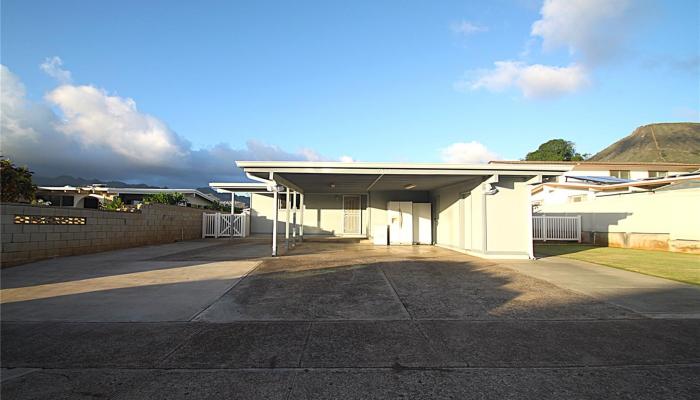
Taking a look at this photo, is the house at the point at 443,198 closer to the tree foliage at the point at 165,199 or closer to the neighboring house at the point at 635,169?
the tree foliage at the point at 165,199

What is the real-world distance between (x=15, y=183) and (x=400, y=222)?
16222 mm

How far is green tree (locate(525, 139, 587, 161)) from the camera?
5588 centimetres

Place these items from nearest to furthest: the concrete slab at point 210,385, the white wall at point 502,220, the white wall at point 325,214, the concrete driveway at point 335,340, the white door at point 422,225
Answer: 1. the concrete slab at point 210,385
2. the concrete driveway at point 335,340
3. the white wall at point 502,220
4. the white door at point 422,225
5. the white wall at point 325,214

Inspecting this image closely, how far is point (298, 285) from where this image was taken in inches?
257

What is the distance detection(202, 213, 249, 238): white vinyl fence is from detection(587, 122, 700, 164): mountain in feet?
329

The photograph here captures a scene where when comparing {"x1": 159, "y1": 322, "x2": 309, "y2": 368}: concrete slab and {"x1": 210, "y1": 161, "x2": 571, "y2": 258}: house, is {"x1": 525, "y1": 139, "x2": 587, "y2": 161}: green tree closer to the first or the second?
{"x1": 210, "y1": 161, "x2": 571, "y2": 258}: house

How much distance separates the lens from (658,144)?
331ft

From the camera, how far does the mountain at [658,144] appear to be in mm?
92375

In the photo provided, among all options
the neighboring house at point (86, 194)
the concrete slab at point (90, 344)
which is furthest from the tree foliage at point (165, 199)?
the concrete slab at point (90, 344)

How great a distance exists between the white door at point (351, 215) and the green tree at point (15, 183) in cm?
1424

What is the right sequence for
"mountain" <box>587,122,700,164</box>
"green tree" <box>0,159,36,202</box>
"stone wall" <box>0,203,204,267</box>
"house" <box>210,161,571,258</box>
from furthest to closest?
"mountain" <box>587,122,700,164</box>
"green tree" <box>0,159,36,202</box>
"house" <box>210,161,571,258</box>
"stone wall" <box>0,203,204,267</box>

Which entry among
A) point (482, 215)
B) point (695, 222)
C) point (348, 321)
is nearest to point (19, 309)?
point (348, 321)

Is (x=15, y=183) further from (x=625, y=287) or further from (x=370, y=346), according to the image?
(x=625, y=287)

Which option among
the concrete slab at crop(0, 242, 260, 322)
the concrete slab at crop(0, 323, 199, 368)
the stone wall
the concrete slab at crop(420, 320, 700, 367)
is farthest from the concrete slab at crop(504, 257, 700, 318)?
the stone wall
